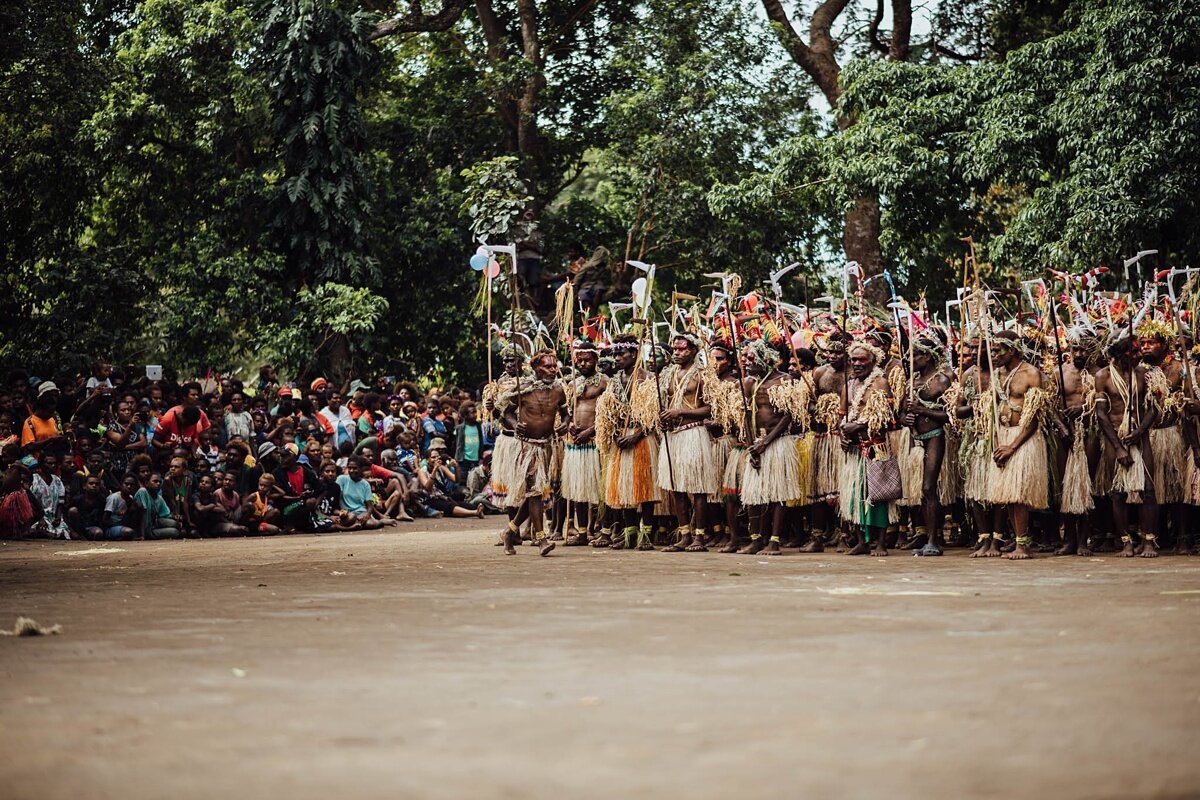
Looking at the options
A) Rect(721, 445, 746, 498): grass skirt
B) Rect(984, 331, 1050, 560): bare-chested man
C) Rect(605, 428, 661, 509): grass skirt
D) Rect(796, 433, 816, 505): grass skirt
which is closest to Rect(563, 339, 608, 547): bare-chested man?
Rect(605, 428, 661, 509): grass skirt

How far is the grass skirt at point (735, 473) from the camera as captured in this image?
12.9 metres

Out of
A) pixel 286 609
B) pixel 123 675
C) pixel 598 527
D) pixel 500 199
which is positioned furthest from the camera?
pixel 500 199

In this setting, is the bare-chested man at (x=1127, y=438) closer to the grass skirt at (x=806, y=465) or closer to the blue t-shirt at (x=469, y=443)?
the grass skirt at (x=806, y=465)

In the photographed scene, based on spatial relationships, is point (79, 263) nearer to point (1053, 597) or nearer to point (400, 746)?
point (1053, 597)

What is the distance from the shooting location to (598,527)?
14.5 metres

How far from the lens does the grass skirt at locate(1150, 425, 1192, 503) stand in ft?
38.3

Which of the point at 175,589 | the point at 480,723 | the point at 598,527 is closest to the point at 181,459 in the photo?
the point at 598,527

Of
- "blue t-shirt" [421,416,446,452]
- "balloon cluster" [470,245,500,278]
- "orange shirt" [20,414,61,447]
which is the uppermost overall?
"balloon cluster" [470,245,500,278]

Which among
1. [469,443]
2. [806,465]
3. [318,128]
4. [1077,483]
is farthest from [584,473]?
[318,128]

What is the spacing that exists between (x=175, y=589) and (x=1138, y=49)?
15106 millimetres

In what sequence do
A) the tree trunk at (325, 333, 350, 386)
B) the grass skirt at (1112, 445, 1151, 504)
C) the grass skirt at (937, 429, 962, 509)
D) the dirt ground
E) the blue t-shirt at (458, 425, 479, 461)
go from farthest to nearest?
the tree trunk at (325, 333, 350, 386), the blue t-shirt at (458, 425, 479, 461), the grass skirt at (937, 429, 962, 509), the grass skirt at (1112, 445, 1151, 504), the dirt ground

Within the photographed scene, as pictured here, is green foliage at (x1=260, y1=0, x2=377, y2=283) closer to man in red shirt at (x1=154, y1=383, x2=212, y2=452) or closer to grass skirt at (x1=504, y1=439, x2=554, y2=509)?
man in red shirt at (x1=154, y1=383, x2=212, y2=452)

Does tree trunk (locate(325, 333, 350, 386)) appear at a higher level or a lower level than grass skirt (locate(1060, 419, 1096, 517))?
higher

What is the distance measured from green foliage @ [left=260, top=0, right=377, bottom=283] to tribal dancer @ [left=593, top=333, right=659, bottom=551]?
12.6 metres
